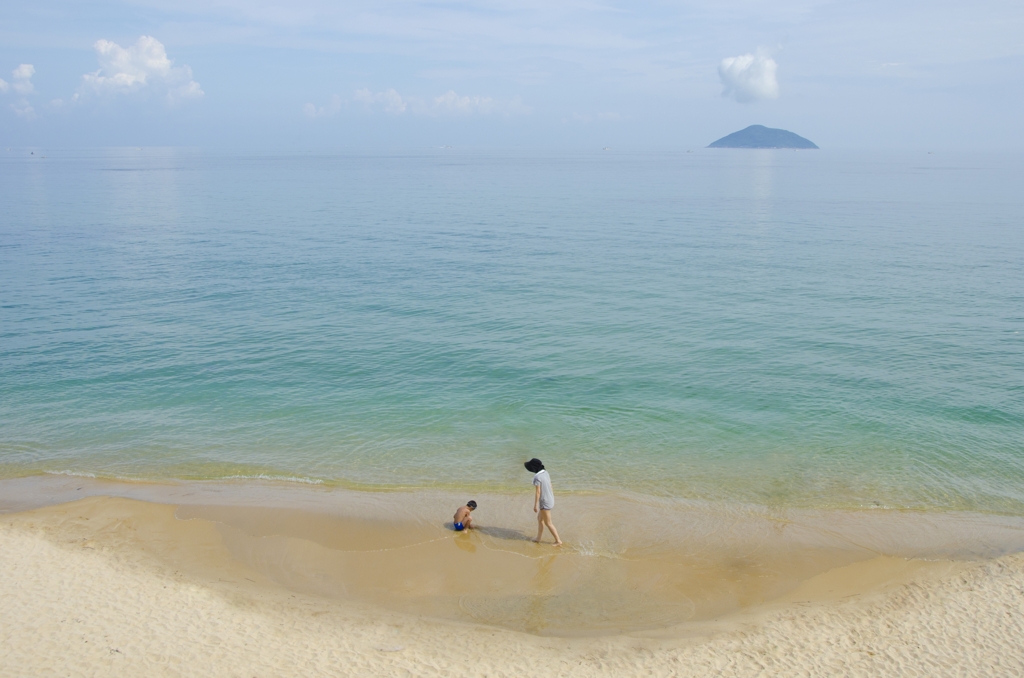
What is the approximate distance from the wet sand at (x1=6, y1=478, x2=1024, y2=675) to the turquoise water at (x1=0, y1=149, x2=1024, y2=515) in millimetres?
1678

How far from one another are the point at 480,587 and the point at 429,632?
1761 mm

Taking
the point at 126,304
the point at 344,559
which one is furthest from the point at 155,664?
the point at 126,304

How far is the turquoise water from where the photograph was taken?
19500 millimetres

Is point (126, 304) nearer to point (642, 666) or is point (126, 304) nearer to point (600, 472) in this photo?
point (600, 472)

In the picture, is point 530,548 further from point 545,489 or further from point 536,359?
point 536,359

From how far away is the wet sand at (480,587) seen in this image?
36.9 feet

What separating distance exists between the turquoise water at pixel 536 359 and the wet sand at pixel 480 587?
5.50 ft

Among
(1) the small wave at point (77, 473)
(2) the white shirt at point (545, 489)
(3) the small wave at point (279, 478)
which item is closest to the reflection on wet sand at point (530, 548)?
(3) the small wave at point (279, 478)

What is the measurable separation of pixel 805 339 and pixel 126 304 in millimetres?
32275

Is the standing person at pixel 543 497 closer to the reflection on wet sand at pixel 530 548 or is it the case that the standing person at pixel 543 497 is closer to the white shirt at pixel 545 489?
the white shirt at pixel 545 489

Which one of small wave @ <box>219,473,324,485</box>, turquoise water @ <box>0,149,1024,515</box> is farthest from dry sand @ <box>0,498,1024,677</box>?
turquoise water @ <box>0,149,1024,515</box>

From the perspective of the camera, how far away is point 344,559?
48.8ft

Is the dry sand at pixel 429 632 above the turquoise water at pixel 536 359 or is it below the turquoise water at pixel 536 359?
below

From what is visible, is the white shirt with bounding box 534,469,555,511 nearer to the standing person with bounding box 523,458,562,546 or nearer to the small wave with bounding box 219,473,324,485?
the standing person with bounding box 523,458,562,546
